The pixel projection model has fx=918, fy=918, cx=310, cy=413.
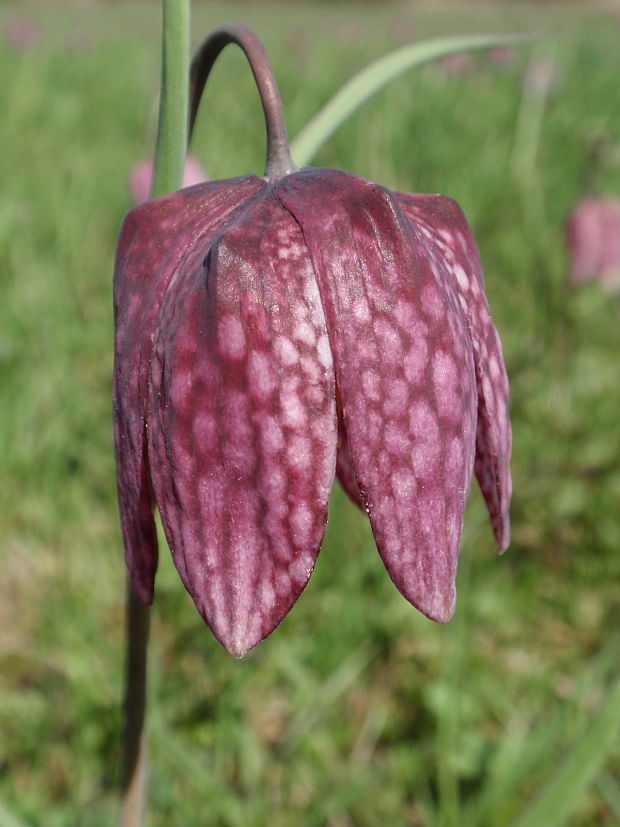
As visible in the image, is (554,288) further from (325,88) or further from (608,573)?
(325,88)

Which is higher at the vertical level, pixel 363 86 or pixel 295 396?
pixel 363 86

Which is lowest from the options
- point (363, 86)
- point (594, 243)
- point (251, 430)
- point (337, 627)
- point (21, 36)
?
point (337, 627)

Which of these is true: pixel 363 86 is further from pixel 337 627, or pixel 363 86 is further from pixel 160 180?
pixel 337 627

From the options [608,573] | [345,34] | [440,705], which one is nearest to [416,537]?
[440,705]

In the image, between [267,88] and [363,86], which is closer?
[267,88]

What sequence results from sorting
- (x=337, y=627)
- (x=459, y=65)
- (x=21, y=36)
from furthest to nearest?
1. (x=21, y=36)
2. (x=459, y=65)
3. (x=337, y=627)

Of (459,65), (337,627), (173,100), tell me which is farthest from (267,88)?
(459,65)

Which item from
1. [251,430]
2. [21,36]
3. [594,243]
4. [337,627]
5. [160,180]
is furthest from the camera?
[21,36]

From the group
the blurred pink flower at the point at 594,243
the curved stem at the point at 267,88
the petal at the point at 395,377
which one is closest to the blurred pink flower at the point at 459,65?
the blurred pink flower at the point at 594,243
